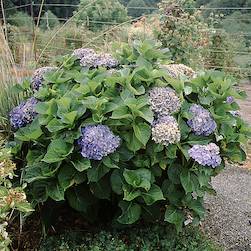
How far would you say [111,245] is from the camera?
2.48 meters

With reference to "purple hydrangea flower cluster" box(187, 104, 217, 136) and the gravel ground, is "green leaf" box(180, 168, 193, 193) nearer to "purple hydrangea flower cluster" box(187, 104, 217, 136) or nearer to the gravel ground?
"purple hydrangea flower cluster" box(187, 104, 217, 136)

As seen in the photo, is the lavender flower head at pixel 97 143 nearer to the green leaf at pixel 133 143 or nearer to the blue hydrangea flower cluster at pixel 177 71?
the green leaf at pixel 133 143

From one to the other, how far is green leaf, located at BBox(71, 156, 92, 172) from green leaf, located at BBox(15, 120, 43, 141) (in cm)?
28

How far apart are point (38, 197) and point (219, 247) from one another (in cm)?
111

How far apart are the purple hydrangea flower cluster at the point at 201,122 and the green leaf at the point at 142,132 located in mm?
239

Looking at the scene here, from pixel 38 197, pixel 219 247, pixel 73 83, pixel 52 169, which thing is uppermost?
pixel 73 83

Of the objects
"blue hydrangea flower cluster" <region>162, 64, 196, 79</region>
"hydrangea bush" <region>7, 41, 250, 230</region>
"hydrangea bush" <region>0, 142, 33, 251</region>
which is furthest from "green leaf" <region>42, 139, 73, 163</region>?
"blue hydrangea flower cluster" <region>162, 64, 196, 79</region>

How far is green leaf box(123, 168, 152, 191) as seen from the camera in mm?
2328

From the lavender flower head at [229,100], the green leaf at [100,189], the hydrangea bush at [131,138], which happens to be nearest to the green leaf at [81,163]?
the hydrangea bush at [131,138]

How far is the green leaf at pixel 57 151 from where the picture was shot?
232 cm

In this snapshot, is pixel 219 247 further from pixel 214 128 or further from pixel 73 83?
pixel 73 83

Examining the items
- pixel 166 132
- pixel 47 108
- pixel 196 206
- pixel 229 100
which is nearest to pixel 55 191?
pixel 47 108

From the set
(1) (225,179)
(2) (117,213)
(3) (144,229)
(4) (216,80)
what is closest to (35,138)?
(2) (117,213)

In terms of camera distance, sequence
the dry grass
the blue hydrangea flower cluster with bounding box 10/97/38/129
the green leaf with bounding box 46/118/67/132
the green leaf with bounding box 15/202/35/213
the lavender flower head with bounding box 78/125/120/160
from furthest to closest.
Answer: the dry grass → the blue hydrangea flower cluster with bounding box 10/97/38/129 → the green leaf with bounding box 46/118/67/132 → the lavender flower head with bounding box 78/125/120/160 → the green leaf with bounding box 15/202/35/213
